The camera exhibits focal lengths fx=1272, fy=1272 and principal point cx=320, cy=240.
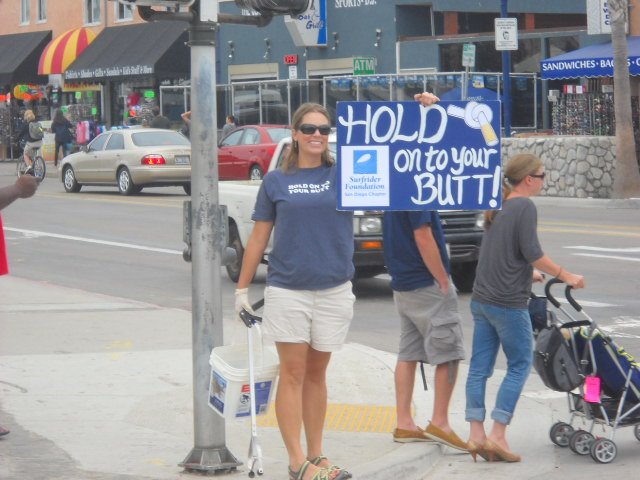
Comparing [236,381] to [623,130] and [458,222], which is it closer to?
[458,222]

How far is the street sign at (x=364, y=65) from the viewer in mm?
37594

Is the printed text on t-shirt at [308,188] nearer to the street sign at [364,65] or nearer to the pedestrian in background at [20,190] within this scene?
the pedestrian in background at [20,190]

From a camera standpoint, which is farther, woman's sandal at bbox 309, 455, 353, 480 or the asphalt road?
the asphalt road

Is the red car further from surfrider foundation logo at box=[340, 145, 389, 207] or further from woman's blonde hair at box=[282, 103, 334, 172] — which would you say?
woman's blonde hair at box=[282, 103, 334, 172]

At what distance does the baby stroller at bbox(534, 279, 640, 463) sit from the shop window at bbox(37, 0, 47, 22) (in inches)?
1905

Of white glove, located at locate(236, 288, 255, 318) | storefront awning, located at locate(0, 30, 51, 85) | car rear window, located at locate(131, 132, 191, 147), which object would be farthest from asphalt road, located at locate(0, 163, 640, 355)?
storefront awning, located at locate(0, 30, 51, 85)

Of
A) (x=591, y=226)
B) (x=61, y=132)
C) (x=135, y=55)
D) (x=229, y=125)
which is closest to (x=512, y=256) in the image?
(x=591, y=226)

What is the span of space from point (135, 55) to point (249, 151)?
1717 centimetres

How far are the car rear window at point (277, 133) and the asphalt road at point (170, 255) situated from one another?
280cm

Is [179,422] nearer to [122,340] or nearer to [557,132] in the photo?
[122,340]

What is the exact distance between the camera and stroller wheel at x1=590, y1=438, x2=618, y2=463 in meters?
7.10

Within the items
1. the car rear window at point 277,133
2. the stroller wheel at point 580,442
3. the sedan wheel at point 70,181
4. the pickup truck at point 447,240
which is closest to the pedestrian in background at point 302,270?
the stroller wheel at point 580,442

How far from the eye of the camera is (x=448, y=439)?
287 inches

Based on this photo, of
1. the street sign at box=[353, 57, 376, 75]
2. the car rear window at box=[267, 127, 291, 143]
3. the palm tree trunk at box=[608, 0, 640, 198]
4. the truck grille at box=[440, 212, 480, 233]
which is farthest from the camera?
the street sign at box=[353, 57, 376, 75]
